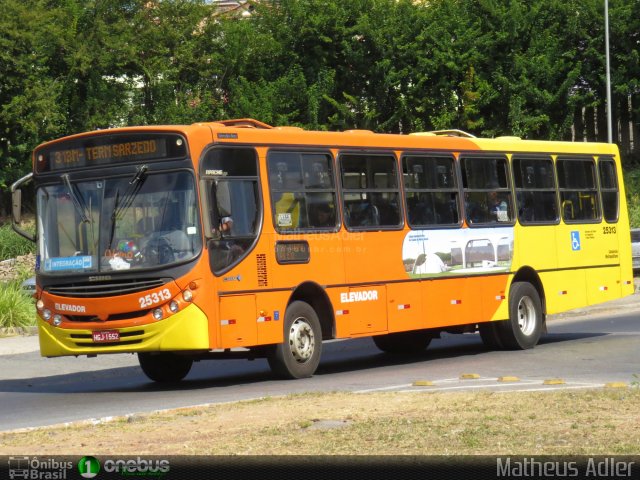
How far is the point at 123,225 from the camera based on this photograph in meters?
14.7

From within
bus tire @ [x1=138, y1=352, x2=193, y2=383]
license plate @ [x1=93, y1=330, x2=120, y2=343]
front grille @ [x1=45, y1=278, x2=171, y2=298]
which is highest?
front grille @ [x1=45, y1=278, x2=171, y2=298]

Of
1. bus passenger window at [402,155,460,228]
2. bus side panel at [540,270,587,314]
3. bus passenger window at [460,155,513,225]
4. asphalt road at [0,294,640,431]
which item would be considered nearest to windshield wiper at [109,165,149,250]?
asphalt road at [0,294,640,431]

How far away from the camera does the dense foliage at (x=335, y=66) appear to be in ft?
147

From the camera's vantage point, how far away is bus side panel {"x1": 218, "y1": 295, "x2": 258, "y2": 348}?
14672mm

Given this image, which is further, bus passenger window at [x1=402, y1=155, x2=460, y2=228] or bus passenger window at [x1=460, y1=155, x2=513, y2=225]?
bus passenger window at [x1=460, y1=155, x2=513, y2=225]

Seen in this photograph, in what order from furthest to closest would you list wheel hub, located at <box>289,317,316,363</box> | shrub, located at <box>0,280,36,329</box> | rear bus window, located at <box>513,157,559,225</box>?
shrub, located at <box>0,280,36,329</box> < rear bus window, located at <box>513,157,559,225</box> < wheel hub, located at <box>289,317,316,363</box>

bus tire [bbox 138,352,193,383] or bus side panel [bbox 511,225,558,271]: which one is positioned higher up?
bus side panel [bbox 511,225,558,271]

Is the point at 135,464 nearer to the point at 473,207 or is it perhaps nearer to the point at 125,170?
the point at 125,170

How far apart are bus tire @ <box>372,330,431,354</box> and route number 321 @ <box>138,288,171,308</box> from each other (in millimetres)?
5880

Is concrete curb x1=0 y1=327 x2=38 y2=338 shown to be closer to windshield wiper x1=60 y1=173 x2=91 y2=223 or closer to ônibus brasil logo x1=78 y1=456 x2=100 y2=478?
windshield wiper x1=60 y1=173 x2=91 y2=223

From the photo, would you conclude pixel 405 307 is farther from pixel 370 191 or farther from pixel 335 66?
pixel 335 66

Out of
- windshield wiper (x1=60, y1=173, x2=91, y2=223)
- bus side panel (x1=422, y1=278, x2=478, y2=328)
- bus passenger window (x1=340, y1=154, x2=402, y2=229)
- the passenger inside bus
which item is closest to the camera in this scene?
windshield wiper (x1=60, y1=173, x2=91, y2=223)

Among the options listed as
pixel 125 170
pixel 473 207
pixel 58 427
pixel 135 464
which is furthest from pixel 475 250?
pixel 135 464

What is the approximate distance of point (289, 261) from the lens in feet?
51.3
